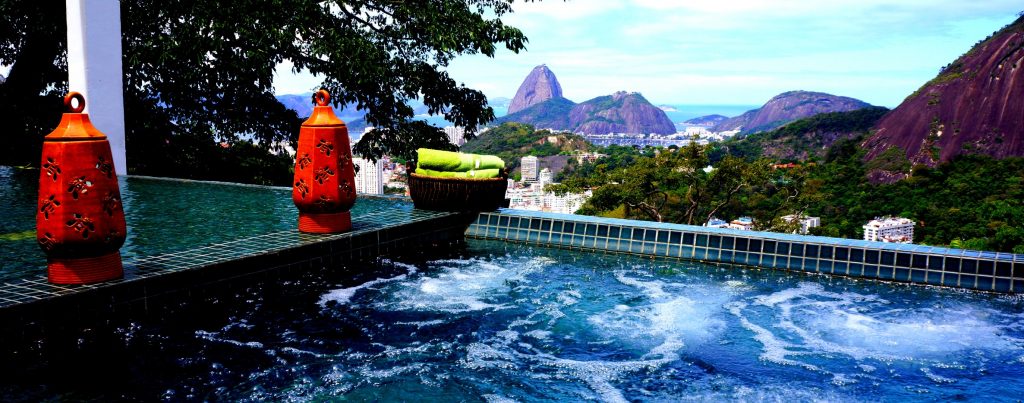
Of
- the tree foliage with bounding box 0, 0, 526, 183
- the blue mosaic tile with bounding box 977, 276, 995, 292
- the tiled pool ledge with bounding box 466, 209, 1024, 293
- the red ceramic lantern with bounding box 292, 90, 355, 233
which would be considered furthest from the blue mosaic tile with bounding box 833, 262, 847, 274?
the tree foliage with bounding box 0, 0, 526, 183

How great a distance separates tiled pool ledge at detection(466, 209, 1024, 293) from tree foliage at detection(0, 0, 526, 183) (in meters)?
3.62

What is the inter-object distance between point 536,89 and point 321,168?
452 ft

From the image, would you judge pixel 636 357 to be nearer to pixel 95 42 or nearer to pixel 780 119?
pixel 95 42

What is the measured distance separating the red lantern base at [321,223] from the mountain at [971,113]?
4803cm

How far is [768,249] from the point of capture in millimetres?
4820

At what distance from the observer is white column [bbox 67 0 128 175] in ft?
22.5

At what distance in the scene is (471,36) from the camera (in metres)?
8.66

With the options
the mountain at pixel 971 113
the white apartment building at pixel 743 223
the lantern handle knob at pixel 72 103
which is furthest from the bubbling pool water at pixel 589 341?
the mountain at pixel 971 113

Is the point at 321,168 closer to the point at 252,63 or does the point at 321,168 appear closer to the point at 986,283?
the point at 986,283

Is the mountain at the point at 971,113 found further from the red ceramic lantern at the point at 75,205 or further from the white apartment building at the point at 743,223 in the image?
the red ceramic lantern at the point at 75,205

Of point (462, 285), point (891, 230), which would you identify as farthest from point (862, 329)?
point (891, 230)

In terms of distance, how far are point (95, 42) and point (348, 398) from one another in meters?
6.01

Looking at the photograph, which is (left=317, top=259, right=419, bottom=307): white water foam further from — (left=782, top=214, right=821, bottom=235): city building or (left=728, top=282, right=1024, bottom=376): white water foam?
(left=782, top=214, right=821, bottom=235): city building

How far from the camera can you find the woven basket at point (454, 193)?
223 inches
